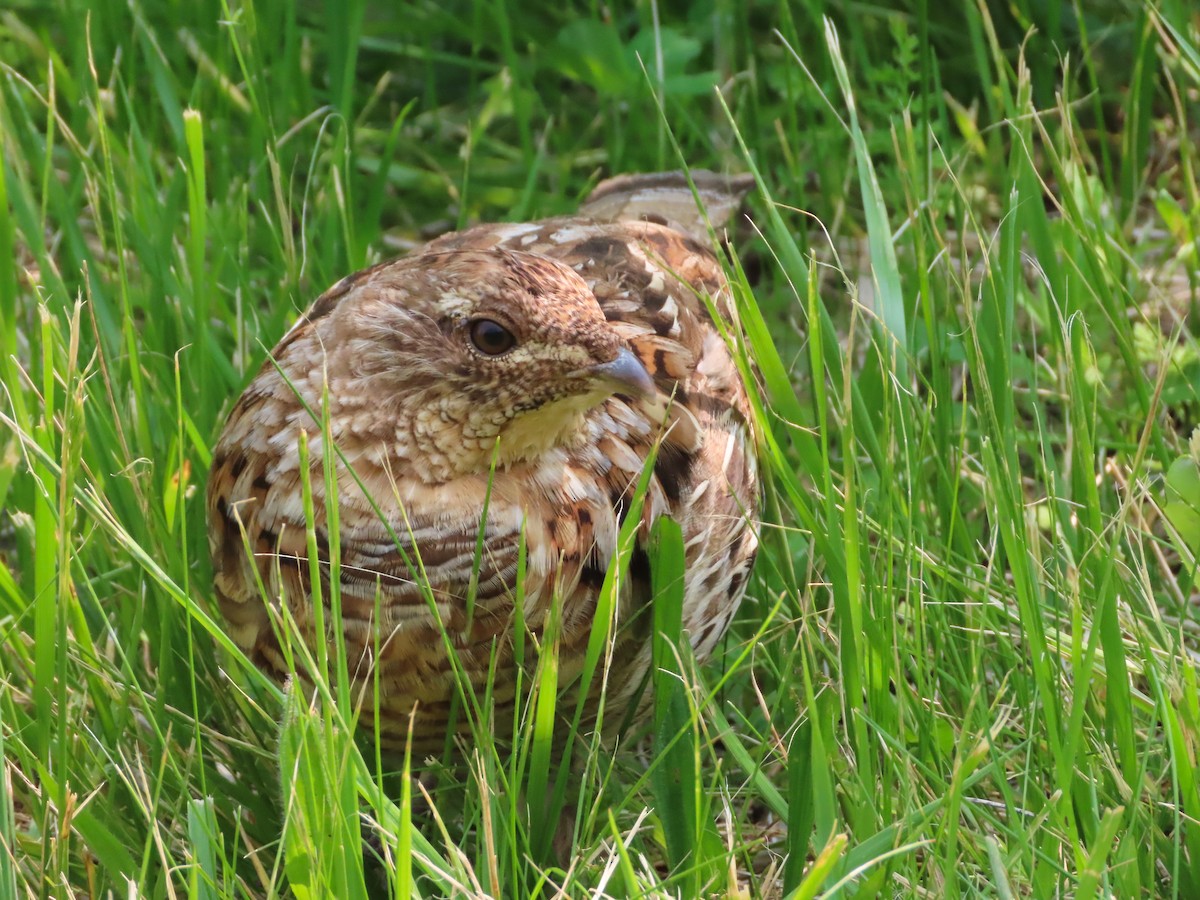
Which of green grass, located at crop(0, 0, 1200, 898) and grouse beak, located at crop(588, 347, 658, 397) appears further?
grouse beak, located at crop(588, 347, 658, 397)

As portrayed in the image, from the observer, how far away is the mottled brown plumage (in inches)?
86.3

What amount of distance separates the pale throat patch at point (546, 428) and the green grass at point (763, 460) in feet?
0.85

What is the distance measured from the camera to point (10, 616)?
2395 millimetres

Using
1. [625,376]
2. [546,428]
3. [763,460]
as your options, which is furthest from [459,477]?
[763,460]

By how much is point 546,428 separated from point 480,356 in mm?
158

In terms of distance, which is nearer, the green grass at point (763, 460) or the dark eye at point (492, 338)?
the green grass at point (763, 460)

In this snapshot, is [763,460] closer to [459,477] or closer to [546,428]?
[546,428]

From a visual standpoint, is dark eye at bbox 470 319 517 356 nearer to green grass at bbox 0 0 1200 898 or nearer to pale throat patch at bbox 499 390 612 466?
pale throat patch at bbox 499 390 612 466

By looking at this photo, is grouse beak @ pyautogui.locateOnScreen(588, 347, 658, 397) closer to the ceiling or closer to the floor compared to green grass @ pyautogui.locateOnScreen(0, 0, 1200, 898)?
closer to the ceiling

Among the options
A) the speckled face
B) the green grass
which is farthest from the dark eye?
the green grass

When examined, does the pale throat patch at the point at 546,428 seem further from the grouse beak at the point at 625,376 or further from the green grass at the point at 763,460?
the green grass at the point at 763,460

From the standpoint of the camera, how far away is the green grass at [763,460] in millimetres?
2021

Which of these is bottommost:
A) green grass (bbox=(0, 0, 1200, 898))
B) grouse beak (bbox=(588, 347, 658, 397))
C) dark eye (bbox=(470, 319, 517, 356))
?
green grass (bbox=(0, 0, 1200, 898))

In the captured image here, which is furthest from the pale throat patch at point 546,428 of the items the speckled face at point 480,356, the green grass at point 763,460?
the green grass at point 763,460
